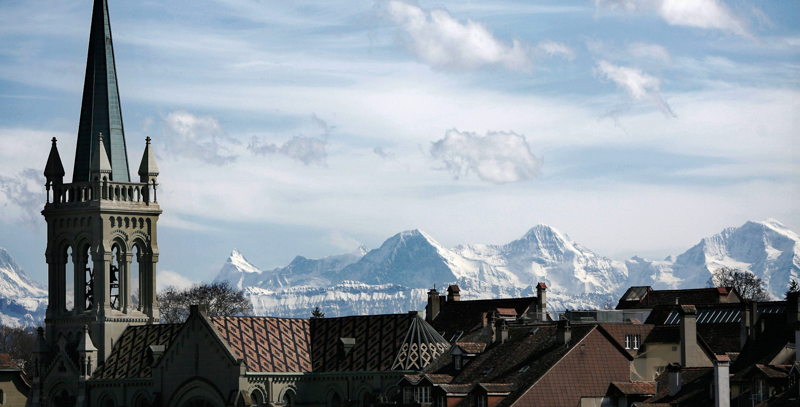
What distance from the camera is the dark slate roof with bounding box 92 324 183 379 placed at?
118938 millimetres

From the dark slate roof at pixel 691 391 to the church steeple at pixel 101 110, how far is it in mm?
58600

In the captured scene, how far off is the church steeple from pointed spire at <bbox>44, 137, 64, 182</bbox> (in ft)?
5.37

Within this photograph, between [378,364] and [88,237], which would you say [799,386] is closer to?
[378,364]

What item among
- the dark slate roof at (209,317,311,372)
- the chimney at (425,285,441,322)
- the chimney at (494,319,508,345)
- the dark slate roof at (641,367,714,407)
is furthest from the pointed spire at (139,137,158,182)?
the dark slate roof at (641,367,714,407)

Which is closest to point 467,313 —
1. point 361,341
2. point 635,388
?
point 361,341

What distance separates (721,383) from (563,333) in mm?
15753

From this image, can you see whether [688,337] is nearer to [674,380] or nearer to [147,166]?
[674,380]

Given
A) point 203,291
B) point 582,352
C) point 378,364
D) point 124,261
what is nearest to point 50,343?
point 124,261

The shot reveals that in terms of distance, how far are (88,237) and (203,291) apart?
74.7 m

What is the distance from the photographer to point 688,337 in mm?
93500

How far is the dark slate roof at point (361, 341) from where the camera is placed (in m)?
110

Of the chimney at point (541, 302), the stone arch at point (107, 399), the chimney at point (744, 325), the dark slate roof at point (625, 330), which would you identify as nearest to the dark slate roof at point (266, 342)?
the stone arch at point (107, 399)

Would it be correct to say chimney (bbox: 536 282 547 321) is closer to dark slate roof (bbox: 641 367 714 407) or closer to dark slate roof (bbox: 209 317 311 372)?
dark slate roof (bbox: 209 317 311 372)

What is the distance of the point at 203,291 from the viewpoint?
7849 inches
